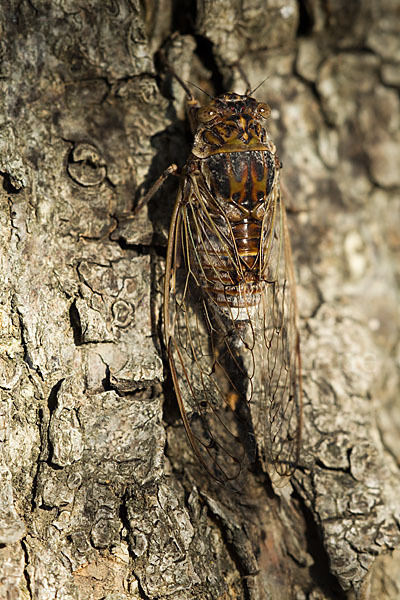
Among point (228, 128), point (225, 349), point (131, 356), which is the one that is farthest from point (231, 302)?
point (228, 128)

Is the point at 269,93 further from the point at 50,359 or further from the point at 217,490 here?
the point at 217,490

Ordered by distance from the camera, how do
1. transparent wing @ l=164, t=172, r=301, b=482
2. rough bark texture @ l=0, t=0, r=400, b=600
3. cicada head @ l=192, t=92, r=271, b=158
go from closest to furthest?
rough bark texture @ l=0, t=0, r=400, b=600 < transparent wing @ l=164, t=172, r=301, b=482 < cicada head @ l=192, t=92, r=271, b=158

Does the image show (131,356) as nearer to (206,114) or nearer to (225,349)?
(225,349)

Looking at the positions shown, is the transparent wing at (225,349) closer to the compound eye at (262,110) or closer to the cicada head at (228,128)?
the cicada head at (228,128)

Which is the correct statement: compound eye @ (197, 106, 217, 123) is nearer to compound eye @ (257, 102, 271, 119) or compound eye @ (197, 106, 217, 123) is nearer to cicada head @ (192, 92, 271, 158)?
cicada head @ (192, 92, 271, 158)

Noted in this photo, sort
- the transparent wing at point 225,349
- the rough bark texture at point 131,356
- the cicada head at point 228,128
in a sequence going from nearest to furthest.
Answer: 1. the rough bark texture at point 131,356
2. the transparent wing at point 225,349
3. the cicada head at point 228,128

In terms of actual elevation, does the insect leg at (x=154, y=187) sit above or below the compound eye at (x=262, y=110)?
below

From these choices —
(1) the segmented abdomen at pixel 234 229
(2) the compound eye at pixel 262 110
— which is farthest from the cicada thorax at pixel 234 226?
(2) the compound eye at pixel 262 110

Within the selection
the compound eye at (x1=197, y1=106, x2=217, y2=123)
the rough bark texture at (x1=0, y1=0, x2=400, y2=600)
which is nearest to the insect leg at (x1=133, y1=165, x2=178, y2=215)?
the rough bark texture at (x1=0, y1=0, x2=400, y2=600)
